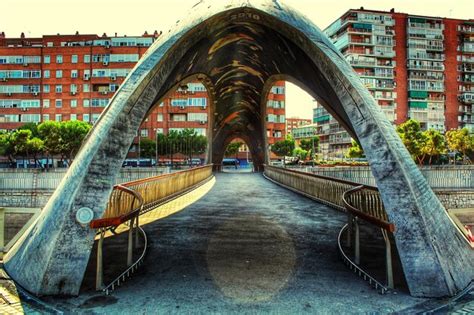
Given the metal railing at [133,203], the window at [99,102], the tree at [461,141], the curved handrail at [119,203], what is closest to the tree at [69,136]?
the window at [99,102]

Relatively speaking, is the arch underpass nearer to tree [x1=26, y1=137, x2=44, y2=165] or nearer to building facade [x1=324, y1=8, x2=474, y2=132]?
tree [x1=26, y1=137, x2=44, y2=165]

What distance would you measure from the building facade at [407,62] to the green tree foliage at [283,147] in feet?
66.6

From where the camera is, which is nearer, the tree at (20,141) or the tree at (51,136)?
the tree at (20,141)

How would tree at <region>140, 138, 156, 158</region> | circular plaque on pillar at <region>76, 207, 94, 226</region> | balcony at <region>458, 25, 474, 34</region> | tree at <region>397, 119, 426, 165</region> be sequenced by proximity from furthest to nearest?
balcony at <region>458, 25, 474, 34</region>
tree at <region>140, 138, 156, 158</region>
tree at <region>397, 119, 426, 165</region>
circular plaque on pillar at <region>76, 207, 94, 226</region>

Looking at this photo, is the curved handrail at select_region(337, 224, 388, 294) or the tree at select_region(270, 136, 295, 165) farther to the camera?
the tree at select_region(270, 136, 295, 165)

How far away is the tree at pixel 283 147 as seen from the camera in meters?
68.1

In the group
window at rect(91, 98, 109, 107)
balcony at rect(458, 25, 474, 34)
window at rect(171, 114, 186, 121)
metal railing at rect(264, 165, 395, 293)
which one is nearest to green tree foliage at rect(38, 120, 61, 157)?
window at rect(91, 98, 109, 107)

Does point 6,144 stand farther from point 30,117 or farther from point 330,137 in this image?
point 330,137

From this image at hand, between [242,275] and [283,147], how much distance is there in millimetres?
63177

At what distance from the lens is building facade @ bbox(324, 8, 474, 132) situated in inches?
2825

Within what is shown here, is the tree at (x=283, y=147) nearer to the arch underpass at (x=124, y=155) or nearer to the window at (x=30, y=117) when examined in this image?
the window at (x=30, y=117)

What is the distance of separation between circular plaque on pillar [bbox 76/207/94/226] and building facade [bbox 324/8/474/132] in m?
72.8

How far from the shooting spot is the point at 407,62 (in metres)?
73.1

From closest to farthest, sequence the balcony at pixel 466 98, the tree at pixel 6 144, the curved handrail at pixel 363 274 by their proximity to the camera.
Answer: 1. the curved handrail at pixel 363 274
2. the tree at pixel 6 144
3. the balcony at pixel 466 98
